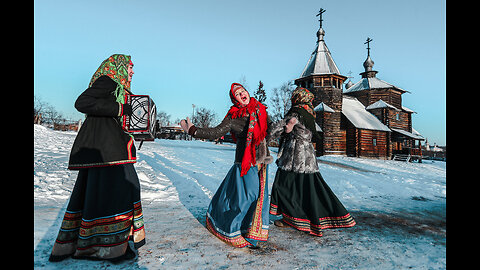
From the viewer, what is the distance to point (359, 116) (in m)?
24.7

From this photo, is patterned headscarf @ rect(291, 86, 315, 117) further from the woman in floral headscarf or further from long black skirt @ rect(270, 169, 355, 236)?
the woman in floral headscarf

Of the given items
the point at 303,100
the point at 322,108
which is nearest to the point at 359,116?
the point at 322,108

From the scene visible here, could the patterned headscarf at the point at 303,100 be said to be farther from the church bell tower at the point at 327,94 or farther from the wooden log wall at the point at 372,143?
the wooden log wall at the point at 372,143

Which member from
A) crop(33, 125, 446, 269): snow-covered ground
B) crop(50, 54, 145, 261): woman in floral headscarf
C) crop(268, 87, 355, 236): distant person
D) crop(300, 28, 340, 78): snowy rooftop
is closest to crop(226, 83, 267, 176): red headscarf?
crop(268, 87, 355, 236): distant person

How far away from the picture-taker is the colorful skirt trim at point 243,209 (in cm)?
260

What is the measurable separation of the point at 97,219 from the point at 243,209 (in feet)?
4.81

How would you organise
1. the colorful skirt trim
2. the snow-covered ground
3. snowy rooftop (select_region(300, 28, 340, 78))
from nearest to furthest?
the snow-covered ground, the colorful skirt trim, snowy rooftop (select_region(300, 28, 340, 78))

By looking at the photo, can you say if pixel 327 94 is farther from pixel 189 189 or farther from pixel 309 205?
pixel 309 205

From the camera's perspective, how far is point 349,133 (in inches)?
923

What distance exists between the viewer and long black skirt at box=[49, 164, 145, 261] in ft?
6.84

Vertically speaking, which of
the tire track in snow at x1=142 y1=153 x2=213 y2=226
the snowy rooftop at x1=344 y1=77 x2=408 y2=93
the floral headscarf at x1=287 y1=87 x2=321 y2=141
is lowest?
the tire track in snow at x1=142 y1=153 x2=213 y2=226

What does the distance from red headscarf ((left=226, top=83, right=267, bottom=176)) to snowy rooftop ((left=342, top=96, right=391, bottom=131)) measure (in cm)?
2229
